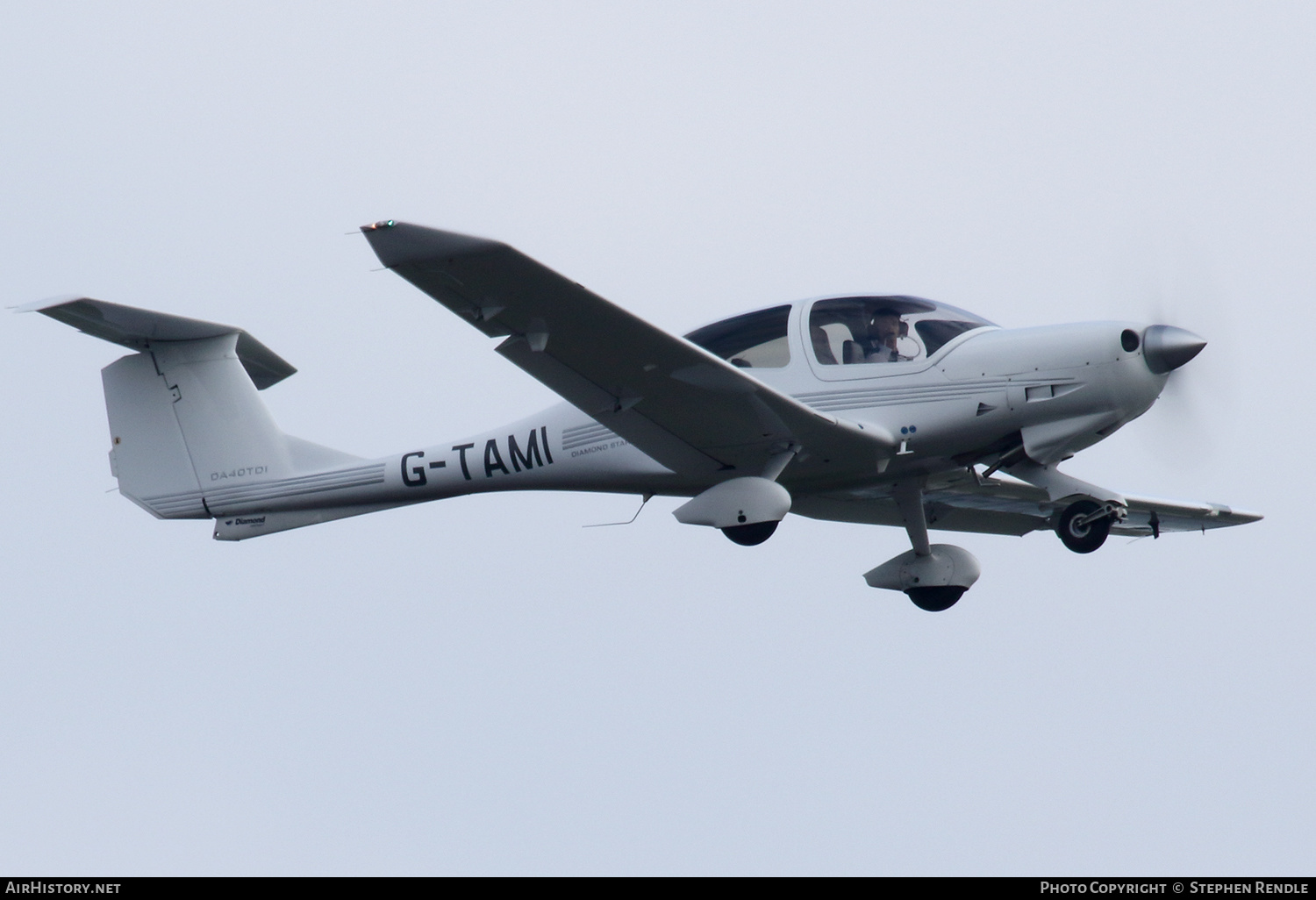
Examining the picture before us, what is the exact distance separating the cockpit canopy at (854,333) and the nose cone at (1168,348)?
1237mm

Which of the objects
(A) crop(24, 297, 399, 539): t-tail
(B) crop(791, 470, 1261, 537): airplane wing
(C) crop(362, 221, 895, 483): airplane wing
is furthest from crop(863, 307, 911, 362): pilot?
(A) crop(24, 297, 399, 539): t-tail

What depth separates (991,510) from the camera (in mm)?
13109

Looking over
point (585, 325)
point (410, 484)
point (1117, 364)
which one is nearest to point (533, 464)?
point (410, 484)

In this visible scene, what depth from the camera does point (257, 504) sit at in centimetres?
1257

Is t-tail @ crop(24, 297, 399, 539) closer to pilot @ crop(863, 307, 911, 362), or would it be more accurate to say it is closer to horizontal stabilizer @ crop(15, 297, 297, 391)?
horizontal stabilizer @ crop(15, 297, 297, 391)

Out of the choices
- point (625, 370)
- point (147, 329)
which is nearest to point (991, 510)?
point (625, 370)

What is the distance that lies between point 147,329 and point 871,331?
235 inches

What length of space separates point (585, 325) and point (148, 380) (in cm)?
500

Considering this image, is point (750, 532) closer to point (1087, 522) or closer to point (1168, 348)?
point (1087, 522)

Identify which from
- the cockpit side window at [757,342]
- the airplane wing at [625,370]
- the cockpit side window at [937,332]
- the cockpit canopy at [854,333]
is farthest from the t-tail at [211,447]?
the cockpit side window at [937,332]

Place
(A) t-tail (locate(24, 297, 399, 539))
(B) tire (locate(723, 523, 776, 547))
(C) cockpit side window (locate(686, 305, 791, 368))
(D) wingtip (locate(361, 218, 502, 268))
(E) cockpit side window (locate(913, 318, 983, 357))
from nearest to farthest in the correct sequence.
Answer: (D) wingtip (locate(361, 218, 502, 268)) < (B) tire (locate(723, 523, 776, 547)) < (E) cockpit side window (locate(913, 318, 983, 357)) < (C) cockpit side window (locate(686, 305, 791, 368)) < (A) t-tail (locate(24, 297, 399, 539))

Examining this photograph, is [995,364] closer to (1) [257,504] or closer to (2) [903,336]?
(2) [903,336]

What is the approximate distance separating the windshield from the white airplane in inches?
0.5

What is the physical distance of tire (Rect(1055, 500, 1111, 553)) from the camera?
10.7m
